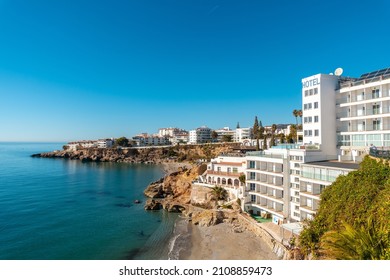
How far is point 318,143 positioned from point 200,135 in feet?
451

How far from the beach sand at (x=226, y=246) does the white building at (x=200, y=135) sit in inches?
5323

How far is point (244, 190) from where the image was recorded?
3338 cm

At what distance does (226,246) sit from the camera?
1029 inches

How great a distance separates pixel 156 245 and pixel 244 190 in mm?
13450

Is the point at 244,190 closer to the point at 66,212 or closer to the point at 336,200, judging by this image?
the point at 336,200

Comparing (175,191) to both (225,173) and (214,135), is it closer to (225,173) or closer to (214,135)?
(225,173)

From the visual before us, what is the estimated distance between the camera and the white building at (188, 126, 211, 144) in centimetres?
16650

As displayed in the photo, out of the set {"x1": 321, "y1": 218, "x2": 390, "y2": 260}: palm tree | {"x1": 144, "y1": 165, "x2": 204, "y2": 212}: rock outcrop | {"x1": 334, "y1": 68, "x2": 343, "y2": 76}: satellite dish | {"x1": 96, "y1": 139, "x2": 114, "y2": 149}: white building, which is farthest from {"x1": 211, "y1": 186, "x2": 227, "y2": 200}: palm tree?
{"x1": 96, "y1": 139, "x2": 114, "y2": 149}: white building

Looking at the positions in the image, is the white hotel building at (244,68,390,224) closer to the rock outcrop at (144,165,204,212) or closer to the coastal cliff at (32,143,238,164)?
the rock outcrop at (144,165,204,212)

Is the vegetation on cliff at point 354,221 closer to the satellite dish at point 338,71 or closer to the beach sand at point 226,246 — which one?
the beach sand at point 226,246

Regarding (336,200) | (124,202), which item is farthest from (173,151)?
(336,200)

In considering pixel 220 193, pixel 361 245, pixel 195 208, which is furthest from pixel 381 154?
pixel 195 208

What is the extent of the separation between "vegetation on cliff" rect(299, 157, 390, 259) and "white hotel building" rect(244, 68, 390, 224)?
8929 mm
